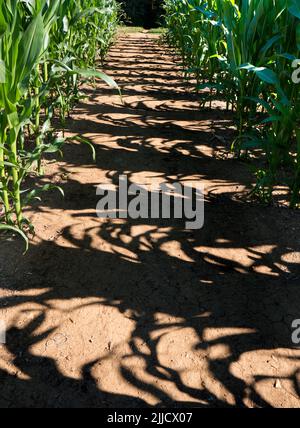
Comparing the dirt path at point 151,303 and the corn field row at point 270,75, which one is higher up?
the corn field row at point 270,75

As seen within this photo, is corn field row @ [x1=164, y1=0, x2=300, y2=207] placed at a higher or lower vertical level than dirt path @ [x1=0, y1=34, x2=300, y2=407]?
higher

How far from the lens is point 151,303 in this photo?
1685 mm

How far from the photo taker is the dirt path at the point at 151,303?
4.43 ft

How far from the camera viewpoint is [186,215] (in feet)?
7.67

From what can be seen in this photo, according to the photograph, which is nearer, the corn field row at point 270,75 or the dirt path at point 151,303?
the dirt path at point 151,303

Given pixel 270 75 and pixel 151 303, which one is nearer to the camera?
pixel 151 303

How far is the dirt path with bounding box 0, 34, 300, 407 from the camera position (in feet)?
4.43

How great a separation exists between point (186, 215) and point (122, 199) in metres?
0.42

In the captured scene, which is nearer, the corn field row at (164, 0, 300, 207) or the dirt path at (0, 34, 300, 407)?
the dirt path at (0, 34, 300, 407)

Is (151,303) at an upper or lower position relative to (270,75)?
lower
